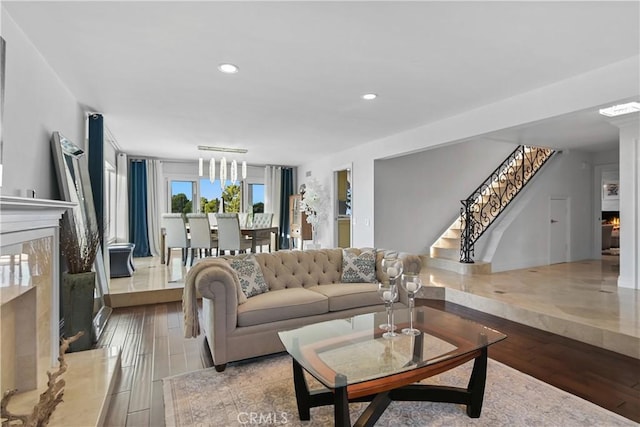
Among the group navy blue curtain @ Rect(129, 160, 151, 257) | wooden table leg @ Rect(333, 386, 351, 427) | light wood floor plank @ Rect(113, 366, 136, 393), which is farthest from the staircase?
navy blue curtain @ Rect(129, 160, 151, 257)

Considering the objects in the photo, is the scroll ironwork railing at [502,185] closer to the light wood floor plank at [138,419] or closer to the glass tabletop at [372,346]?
the glass tabletop at [372,346]

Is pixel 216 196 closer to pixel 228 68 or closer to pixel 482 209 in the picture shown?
pixel 228 68

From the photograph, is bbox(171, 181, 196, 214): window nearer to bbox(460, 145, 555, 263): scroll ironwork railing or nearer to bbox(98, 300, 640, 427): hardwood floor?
bbox(98, 300, 640, 427): hardwood floor

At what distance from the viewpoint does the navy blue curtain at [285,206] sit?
934 cm

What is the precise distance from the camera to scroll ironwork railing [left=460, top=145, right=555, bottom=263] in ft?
22.3

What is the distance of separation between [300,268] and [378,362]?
6.14ft

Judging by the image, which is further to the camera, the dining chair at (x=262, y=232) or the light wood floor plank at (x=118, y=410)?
the dining chair at (x=262, y=232)

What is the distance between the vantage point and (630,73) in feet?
8.99

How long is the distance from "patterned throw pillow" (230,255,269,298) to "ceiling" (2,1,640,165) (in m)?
1.76

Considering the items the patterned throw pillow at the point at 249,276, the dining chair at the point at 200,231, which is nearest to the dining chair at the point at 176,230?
the dining chair at the point at 200,231

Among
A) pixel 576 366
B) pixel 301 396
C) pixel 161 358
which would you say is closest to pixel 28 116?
pixel 161 358

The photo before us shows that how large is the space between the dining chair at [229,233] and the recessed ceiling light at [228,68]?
3.02 meters

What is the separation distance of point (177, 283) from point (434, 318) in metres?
3.83

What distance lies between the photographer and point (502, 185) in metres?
7.62
